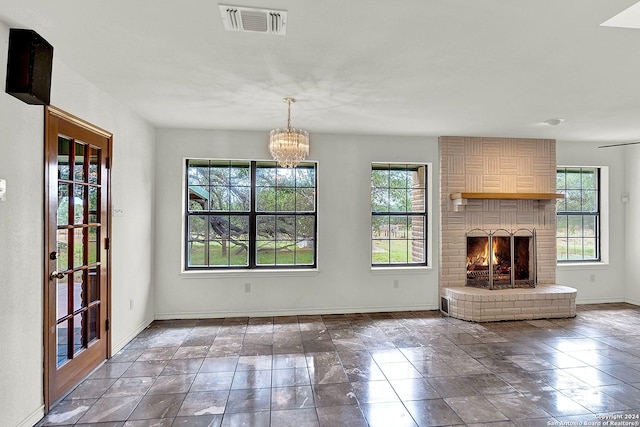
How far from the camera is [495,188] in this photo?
530cm

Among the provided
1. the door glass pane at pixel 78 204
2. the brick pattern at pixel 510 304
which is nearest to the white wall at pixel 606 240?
the brick pattern at pixel 510 304

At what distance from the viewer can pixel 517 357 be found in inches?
139

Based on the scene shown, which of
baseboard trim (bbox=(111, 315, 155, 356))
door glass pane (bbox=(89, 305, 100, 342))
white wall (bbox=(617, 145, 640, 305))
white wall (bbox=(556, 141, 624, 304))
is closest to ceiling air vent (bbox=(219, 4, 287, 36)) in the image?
door glass pane (bbox=(89, 305, 100, 342))

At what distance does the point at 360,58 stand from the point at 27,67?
6.87ft

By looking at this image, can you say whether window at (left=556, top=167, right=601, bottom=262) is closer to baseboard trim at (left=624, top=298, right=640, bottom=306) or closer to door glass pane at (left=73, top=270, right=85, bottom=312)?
baseboard trim at (left=624, top=298, right=640, bottom=306)

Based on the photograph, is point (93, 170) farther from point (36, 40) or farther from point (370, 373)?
point (370, 373)

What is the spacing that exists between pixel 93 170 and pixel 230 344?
2216 mm

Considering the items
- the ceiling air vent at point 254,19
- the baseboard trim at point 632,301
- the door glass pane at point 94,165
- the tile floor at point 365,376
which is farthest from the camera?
the baseboard trim at point 632,301

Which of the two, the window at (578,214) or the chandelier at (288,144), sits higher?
the chandelier at (288,144)

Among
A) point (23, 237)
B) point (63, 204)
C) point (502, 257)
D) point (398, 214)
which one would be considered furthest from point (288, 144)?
point (502, 257)

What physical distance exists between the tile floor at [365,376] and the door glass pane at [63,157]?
1.73 m

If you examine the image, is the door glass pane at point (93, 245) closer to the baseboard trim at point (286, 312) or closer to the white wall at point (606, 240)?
the baseboard trim at point (286, 312)

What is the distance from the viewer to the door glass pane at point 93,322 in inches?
126

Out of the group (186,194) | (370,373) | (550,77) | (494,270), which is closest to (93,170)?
(186,194)
